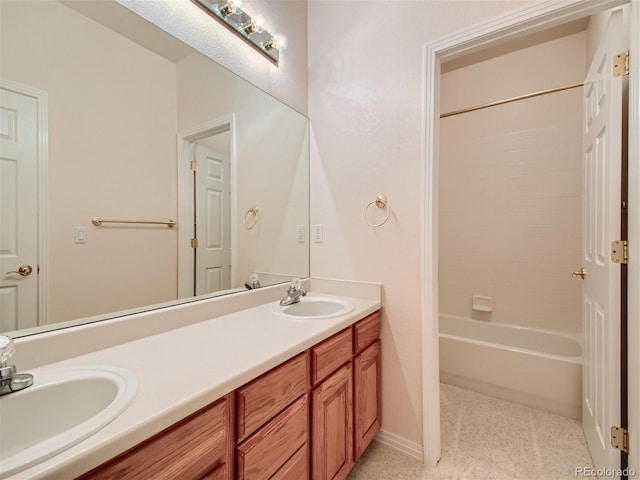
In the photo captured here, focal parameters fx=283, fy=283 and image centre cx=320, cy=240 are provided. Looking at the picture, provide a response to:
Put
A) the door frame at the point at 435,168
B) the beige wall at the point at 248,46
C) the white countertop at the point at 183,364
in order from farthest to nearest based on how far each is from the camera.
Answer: the beige wall at the point at 248,46 < the door frame at the point at 435,168 < the white countertop at the point at 183,364

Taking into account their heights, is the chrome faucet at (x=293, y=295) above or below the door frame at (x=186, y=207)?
below

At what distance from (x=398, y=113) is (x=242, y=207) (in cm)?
101

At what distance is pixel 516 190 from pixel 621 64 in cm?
140

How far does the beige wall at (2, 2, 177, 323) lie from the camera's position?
888 mm

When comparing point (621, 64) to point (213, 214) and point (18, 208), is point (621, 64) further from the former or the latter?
point (18, 208)

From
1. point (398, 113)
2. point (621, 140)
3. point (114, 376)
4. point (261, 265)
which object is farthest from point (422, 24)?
point (114, 376)

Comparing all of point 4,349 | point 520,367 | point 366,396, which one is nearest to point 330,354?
point 366,396

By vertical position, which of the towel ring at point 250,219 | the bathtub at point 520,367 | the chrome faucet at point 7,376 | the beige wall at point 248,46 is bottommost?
the bathtub at point 520,367

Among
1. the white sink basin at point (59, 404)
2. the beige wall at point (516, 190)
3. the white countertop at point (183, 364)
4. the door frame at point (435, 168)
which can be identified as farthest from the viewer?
the beige wall at point (516, 190)

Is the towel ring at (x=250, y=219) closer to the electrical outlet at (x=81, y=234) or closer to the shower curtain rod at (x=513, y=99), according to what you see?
the electrical outlet at (x=81, y=234)

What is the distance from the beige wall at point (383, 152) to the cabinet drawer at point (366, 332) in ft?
0.27

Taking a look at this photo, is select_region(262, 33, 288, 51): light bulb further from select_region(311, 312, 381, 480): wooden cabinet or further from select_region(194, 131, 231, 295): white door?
select_region(311, 312, 381, 480): wooden cabinet

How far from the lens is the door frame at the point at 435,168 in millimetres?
1081

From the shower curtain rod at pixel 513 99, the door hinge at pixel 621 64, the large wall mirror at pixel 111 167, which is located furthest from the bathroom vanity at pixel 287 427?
the shower curtain rod at pixel 513 99
